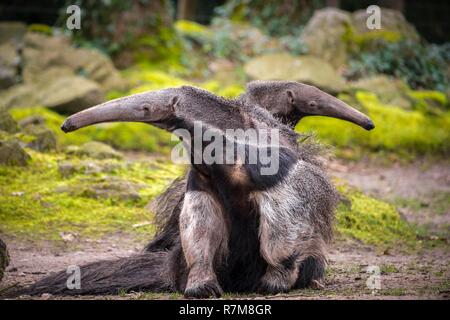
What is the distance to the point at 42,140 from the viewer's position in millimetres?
10828

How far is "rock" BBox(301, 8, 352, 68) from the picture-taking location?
54.9 feet

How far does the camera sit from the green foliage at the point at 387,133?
1400 cm

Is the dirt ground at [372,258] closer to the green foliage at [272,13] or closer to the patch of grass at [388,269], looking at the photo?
the patch of grass at [388,269]

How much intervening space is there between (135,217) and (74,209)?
27.5 inches

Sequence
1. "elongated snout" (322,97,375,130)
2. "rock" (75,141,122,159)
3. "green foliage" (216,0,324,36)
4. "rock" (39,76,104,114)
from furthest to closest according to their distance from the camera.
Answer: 1. "green foliage" (216,0,324,36)
2. "rock" (39,76,104,114)
3. "rock" (75,141,122,159)
4. "elongated snout" (322,97,375,130)

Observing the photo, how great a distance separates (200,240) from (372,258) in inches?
118

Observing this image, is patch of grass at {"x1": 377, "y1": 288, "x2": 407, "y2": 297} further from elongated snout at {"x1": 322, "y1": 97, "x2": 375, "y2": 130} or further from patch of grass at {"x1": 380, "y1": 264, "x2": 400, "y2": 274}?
elongated snout at {"x1": 322, "y1": 97, "x2": 375, "y2": 130}

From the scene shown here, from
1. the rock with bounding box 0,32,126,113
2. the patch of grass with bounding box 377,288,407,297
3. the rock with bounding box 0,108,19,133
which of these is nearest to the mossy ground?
the rock with bounding box 0,108,19,133

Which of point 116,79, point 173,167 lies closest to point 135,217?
point 173,167

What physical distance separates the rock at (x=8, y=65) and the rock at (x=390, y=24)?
7.42 meters

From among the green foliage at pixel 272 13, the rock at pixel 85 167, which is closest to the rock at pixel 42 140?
the rock at pixel 85 167

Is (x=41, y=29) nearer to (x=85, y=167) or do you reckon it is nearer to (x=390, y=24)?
(x=85, y=167)

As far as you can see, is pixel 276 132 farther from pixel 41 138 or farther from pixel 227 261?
pixel 41 138

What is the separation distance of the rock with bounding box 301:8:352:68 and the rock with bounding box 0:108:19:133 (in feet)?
25.2
